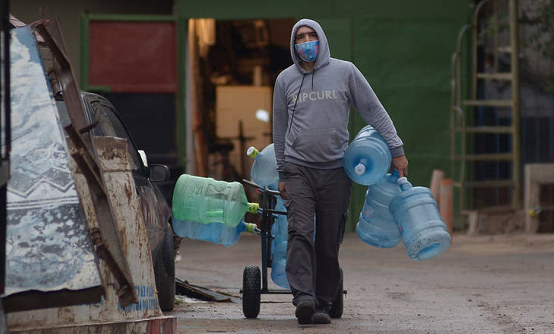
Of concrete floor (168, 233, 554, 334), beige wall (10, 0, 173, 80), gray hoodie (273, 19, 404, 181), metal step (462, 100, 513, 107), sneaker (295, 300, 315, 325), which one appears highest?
beige wall (10, 0, 173, 80)

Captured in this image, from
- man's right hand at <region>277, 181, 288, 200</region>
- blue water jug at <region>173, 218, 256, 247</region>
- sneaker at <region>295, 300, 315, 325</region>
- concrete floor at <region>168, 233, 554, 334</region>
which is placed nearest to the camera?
sneaker at <region>295, 300, 315, 325</region>

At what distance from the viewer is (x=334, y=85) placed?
26.9 ft

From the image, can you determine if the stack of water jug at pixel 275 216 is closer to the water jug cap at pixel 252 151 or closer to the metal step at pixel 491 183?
the water jug cap at pixel 252 151

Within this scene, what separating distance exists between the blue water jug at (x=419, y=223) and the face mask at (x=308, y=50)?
1.04 m

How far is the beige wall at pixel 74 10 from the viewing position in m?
20.2

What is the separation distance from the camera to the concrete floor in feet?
26.0

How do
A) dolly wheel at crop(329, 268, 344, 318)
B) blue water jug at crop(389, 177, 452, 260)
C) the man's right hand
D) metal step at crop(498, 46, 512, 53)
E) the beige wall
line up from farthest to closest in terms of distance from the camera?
the beige wall, metal step at crop(498, 46, 512, 53), dolly wheel at crop(329, 268, 344, 318), the man's right hand, blue water jug at crop(389, 177, 452, 260)

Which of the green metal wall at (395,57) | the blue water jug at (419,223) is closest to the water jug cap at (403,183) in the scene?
the blue water jug at (419,223)

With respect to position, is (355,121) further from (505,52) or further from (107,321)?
(107,321)

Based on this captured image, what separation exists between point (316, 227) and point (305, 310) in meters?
0.72

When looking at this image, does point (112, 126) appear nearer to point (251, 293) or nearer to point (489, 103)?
point (251, 293)

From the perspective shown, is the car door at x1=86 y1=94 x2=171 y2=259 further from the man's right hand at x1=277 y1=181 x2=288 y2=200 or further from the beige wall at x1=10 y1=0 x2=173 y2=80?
the beige wall at x1=10 y1=0 x2=173 y2=80

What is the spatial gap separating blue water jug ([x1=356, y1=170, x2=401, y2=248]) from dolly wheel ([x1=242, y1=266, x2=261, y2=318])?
2.75 feet

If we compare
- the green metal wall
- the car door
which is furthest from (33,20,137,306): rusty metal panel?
the green metal wall
